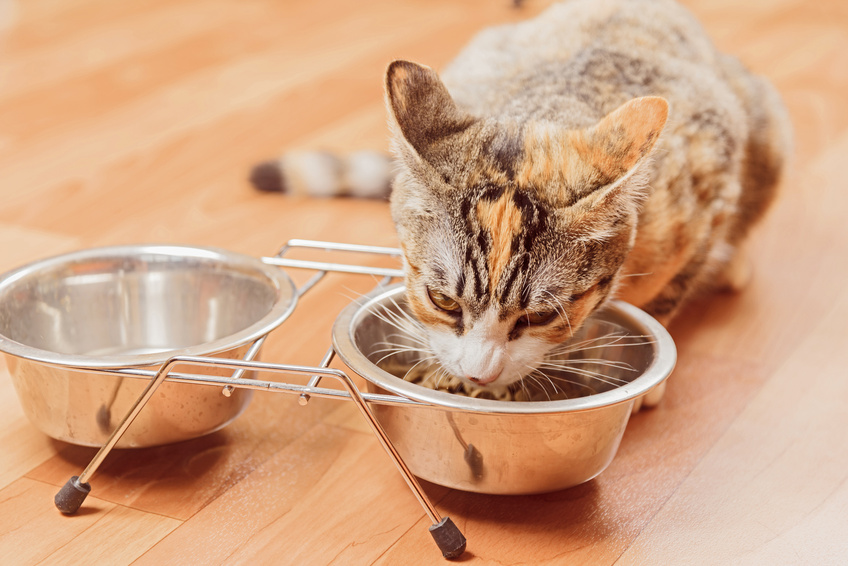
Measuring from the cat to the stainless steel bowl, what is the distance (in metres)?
0.28

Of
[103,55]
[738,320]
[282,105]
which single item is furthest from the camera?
[103,55]

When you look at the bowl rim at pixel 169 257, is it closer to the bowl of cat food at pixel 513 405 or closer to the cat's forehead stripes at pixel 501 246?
the bowl of cat food at pixel 513 405

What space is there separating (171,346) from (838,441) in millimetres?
1130

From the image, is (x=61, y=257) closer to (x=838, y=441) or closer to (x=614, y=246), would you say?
(x=614, y=246)

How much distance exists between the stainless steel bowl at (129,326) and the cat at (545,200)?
10.9 inches

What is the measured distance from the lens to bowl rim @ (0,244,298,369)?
3.77 feet

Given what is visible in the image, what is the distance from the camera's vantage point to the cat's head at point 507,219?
3.85 ft

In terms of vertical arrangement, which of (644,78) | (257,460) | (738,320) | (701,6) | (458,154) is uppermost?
(458,154)

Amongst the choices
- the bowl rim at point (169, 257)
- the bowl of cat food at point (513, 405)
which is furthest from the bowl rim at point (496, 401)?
the bowl rim at point (169, 257)

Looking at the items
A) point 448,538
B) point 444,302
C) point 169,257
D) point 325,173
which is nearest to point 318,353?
point 169,257

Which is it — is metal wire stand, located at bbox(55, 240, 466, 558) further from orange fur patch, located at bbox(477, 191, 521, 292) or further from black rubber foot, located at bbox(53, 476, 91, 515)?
orange fur patch, located at bbox(477, 191, 521, 292)

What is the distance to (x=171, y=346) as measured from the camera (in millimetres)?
1549

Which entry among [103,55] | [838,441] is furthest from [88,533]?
[103,55]

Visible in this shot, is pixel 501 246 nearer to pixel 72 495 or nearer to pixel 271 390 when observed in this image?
pixel 271 390
